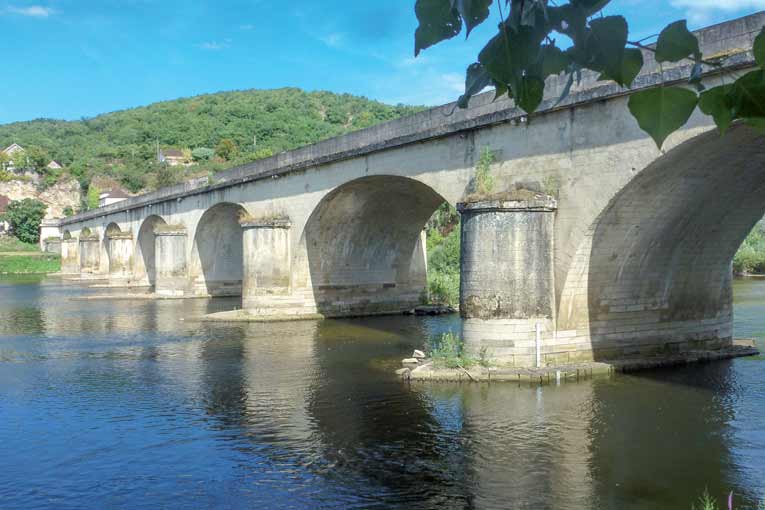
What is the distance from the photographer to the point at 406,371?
15.8m

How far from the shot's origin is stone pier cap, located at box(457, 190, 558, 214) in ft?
48.0

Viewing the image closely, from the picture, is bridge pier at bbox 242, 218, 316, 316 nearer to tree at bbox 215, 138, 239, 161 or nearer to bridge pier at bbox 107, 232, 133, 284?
bridge pier at bbox 107, 232, 133, 284

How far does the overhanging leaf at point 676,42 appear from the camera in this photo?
1866mm

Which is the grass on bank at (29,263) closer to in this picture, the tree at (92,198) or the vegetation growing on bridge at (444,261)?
the tree at (92,198)

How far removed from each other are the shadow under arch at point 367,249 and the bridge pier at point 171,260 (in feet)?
39.1

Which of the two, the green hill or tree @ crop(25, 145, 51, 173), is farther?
the green hill

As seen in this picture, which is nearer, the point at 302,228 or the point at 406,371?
the point at 406,371

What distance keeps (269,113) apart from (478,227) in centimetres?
11434

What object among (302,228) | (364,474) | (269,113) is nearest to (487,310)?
(364,474)

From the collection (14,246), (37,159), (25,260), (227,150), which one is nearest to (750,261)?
(25,260)

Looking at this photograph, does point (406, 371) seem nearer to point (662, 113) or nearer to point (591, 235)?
point (591, 235)

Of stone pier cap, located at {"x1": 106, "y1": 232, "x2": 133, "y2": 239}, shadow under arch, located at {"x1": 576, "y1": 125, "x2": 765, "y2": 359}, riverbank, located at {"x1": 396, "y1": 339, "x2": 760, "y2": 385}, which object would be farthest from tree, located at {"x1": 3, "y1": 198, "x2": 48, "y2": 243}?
shadow under arch, located at {"x1": 576, "y1": 125, "x2": 765, "y2": 359}

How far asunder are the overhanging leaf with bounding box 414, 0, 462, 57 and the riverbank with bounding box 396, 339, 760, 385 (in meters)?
13.0

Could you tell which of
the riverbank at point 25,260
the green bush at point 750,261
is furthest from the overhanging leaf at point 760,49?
the riverbank at point 25,260
